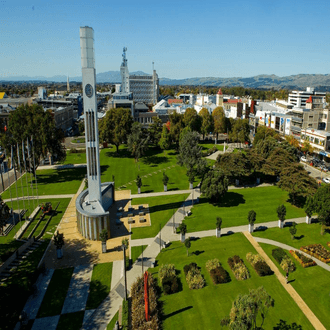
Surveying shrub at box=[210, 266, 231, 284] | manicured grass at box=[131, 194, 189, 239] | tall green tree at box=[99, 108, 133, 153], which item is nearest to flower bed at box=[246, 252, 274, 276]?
shrub at box=[210, 266, 231, 284]

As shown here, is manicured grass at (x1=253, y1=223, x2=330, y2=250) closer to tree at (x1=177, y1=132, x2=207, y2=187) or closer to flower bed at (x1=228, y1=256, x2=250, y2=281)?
flower bed at (x1=228, y1=256, x2=250, y2=281)

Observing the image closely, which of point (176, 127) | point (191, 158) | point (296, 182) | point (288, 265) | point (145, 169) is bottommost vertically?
point (288, 265)

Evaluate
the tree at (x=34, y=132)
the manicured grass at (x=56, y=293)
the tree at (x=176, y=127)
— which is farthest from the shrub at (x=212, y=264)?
the tree at (x=176, y=127)

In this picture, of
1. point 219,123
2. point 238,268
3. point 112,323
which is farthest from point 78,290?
point 219,123

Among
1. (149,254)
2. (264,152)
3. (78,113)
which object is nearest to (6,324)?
(149,254)

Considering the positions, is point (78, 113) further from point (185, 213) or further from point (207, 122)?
point (185, 213)

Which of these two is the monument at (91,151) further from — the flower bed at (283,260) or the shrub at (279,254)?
the flower bed at (283,260)

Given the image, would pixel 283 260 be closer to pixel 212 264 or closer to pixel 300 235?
pixel 212 264
